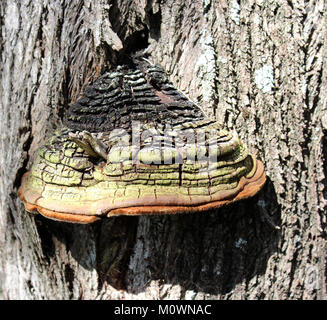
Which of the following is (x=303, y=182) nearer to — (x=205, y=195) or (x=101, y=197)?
(x=205, y=195)

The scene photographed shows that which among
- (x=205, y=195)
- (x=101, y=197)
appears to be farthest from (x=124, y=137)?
(x=205, y=195)

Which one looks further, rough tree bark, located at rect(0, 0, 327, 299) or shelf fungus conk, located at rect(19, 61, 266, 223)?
rough tree bark, located at rect(0, 0, 327, 299)

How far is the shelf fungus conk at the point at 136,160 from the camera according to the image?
1.53 m

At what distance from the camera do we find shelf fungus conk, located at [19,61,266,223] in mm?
1525

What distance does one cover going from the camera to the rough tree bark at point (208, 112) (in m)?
1.97

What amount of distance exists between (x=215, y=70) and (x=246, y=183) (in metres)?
0.69

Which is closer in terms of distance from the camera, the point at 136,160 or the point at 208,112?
the point at 136,160

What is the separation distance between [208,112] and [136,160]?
65cm

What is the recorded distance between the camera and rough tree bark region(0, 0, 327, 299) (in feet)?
6.48

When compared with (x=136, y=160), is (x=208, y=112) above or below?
above

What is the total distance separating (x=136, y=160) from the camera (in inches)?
60.8

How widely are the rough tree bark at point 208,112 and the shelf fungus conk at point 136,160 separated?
260 millimetres

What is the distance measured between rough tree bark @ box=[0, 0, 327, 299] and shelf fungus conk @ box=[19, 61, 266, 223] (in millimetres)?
260

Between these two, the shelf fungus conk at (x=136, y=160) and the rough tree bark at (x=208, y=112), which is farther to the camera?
the rough tree bark at (x=208, y=112)
